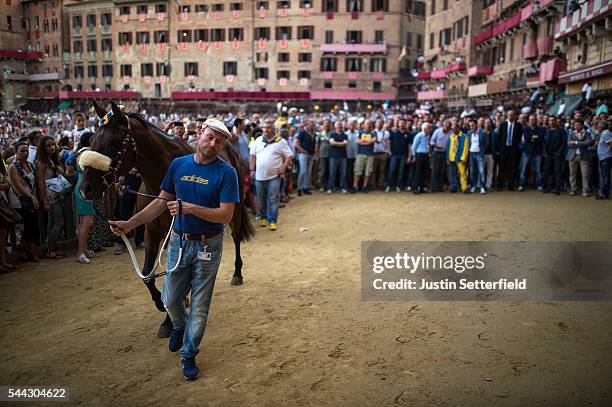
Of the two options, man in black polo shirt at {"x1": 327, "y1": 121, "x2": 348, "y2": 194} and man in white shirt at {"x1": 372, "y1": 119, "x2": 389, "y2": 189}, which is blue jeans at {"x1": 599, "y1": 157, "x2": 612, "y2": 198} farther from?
man in black polo shirt at {"x1": 327, "y1": 121, "x2": 348, "y2": 194}

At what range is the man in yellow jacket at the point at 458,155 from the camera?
14242mm

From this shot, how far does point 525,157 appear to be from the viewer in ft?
47.4

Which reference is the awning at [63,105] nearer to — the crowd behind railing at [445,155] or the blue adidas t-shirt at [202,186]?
the crowd behind railing at [445,155]

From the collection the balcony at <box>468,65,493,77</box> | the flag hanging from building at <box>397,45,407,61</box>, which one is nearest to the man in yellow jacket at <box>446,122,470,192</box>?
the balcony at <box>468,65,493,77</box>

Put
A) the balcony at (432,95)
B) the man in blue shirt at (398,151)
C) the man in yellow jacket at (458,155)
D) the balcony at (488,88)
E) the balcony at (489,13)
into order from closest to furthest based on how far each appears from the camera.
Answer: the man in yellow jacket at (458,155)
the man in blue shirt at (398,151)
the balcony at (488,88)
the balcony at (489,13)
the balcony at (432,95)

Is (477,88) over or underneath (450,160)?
over

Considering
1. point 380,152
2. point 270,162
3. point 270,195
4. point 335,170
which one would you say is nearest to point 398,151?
point 380,152

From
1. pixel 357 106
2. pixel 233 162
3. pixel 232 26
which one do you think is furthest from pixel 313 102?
pixel 233 162

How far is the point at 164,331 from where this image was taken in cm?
486

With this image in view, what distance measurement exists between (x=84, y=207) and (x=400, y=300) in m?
5.33

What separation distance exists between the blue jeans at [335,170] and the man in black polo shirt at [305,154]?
2.18ft

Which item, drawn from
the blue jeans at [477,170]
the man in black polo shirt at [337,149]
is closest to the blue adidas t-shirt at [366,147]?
the man in black polo shirt at [337,149]

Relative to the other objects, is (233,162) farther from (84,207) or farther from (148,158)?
(84,207)

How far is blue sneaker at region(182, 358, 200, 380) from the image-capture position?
3.93 metres
